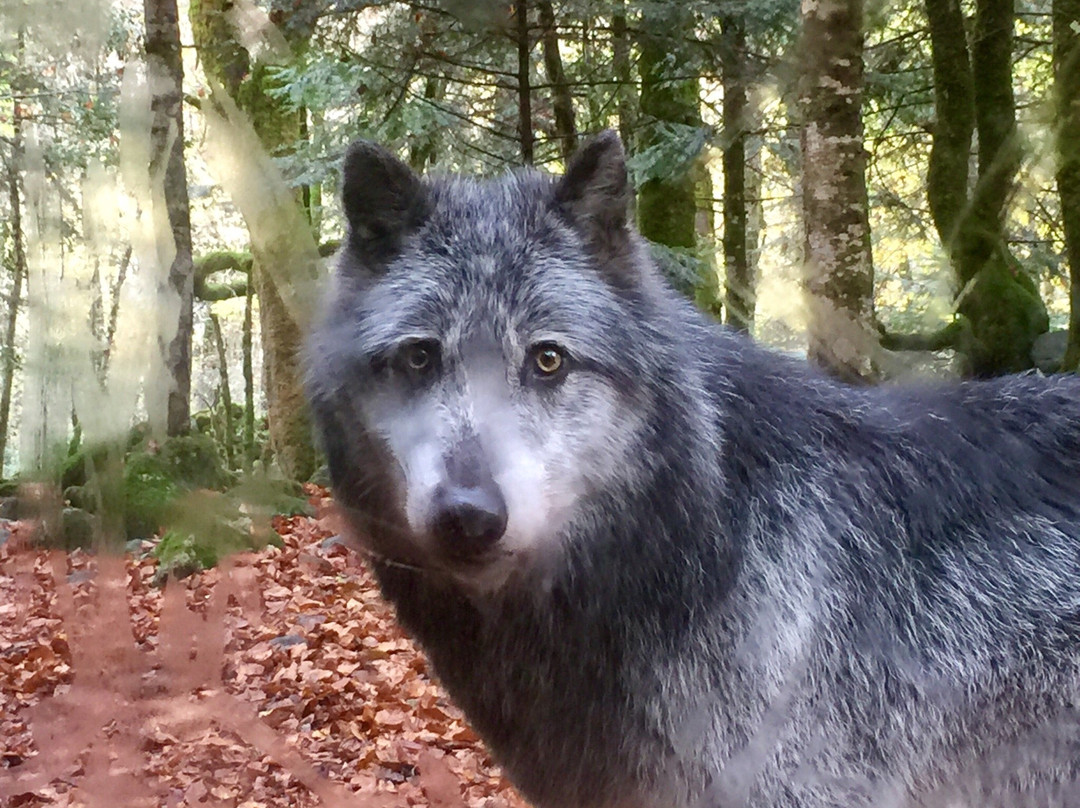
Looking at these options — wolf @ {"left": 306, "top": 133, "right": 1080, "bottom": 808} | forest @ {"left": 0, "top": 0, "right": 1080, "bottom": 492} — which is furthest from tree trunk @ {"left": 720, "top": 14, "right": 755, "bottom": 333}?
wolf @ {"left": 306, "top": 133, "right": 1080, "bottom": 808}

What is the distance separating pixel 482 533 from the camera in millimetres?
1199

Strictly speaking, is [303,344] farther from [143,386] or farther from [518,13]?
[518,13]

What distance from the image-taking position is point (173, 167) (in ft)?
3.50

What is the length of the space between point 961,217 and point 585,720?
1210 millimetres

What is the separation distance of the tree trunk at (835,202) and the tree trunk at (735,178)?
13 cm

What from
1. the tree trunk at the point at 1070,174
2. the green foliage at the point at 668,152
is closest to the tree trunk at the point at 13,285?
the green foliage at the point at 668,152

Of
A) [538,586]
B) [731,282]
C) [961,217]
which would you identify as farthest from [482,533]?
[961,217]

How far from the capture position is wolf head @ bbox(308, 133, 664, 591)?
4.29 ft

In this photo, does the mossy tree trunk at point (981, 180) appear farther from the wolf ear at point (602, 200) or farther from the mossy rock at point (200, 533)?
the mossy rock at point (200, 533)

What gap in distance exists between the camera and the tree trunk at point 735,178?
5.80ft

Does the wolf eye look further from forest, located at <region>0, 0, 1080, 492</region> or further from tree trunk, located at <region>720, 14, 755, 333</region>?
tree trunk, located at <region>720, 14, 755, 333</region>

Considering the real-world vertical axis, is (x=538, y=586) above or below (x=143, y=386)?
below

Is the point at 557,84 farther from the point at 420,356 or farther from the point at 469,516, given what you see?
the point at 469,516

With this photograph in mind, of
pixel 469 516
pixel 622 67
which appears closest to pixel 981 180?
pixel 622 67
